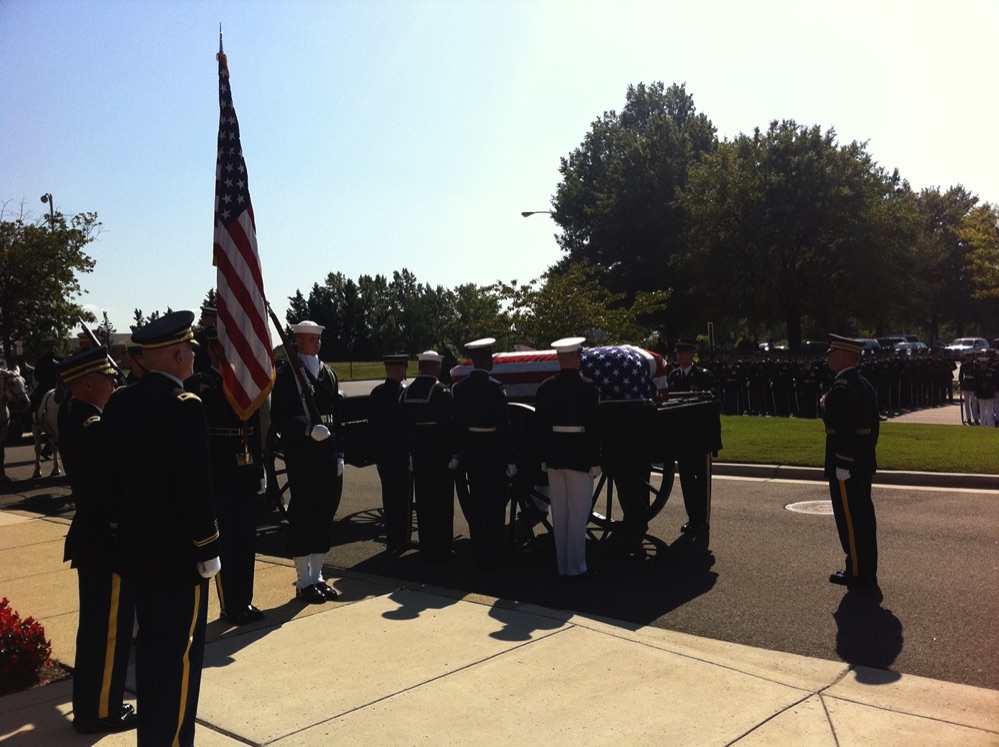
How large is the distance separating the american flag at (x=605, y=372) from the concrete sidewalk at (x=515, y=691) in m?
2.67

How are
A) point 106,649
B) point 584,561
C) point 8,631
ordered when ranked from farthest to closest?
point 584,561 → point 8,631 → point 106,649

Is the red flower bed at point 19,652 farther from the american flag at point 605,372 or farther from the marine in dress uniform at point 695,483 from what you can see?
the marine in dress uniform at point 695,483

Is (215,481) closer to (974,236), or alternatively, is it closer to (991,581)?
(991,581)

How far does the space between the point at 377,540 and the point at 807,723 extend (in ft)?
20.4

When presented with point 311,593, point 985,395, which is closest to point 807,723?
point 311,593

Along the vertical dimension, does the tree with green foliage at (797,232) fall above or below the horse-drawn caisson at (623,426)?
above

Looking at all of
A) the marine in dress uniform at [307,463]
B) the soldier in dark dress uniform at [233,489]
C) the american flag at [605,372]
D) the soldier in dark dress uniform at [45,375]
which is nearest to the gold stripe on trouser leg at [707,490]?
the american flag at [605,372]

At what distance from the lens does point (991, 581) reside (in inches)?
283

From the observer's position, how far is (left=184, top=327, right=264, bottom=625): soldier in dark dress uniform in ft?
21.7

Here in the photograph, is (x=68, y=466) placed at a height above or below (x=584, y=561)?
above

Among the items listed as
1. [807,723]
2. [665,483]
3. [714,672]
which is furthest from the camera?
[665,483]

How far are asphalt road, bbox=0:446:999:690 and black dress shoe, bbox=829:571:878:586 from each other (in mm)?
116

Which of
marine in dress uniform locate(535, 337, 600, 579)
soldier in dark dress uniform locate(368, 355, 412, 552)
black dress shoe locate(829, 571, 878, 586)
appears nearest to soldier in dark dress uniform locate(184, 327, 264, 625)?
marine in dress uniform locate(535, 337, 600, 579)

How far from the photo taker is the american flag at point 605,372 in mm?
8828
